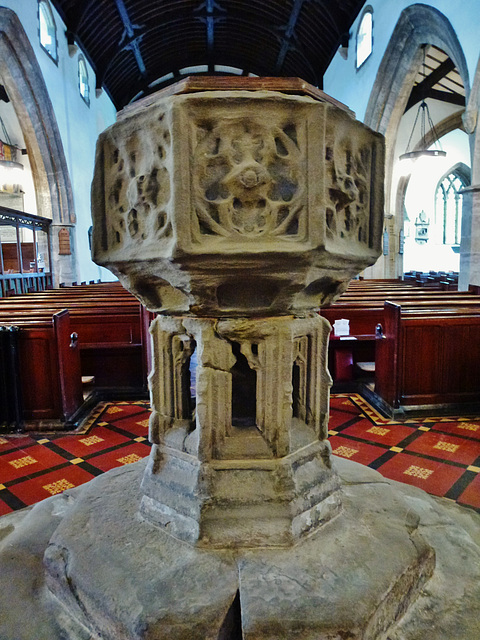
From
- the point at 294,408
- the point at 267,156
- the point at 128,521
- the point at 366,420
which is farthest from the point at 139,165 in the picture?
the point at 366,420

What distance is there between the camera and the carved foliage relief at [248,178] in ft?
4.61

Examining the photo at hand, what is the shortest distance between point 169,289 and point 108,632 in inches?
44.5

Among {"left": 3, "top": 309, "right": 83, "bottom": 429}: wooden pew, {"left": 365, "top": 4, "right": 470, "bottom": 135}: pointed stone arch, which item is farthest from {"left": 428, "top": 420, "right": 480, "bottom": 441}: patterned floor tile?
{"left": 365, "top": 4, "right": 470, "bottom": 135}: pointed stone arch

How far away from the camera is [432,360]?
3.99 m

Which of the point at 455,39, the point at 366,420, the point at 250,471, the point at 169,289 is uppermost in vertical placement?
the point at 455,39

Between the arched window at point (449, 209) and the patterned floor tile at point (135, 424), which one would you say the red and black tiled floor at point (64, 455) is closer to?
the patterned floor tile at point (135, 424)

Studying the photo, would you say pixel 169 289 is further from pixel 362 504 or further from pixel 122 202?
pixel 362 504

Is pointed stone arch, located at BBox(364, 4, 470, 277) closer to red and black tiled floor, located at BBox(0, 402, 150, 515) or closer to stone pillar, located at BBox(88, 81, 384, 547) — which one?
red and black tiled floor, located at BBox(0, 402, 150, 515)

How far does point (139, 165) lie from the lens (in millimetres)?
1556

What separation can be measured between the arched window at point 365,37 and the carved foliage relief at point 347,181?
1024cm

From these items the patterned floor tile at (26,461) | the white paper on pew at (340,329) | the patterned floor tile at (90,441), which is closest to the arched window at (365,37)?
the white paper on pew at (340,329)

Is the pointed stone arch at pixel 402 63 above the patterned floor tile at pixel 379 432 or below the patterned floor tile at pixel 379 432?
above

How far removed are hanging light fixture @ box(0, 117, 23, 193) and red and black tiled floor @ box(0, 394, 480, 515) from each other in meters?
10.1

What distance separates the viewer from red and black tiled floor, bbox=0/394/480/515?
2770mm
